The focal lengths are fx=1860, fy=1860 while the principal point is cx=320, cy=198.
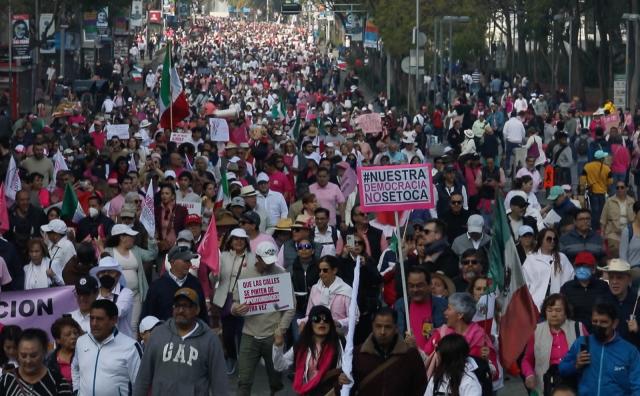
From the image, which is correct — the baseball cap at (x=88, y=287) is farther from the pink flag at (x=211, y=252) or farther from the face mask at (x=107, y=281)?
the pink flag at (x=211, y=252)

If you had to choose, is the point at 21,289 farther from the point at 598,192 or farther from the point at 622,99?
the point at 622,99

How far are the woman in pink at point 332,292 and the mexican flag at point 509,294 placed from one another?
1061 mm

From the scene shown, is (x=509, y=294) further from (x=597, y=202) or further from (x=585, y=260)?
(x=597, y=202)

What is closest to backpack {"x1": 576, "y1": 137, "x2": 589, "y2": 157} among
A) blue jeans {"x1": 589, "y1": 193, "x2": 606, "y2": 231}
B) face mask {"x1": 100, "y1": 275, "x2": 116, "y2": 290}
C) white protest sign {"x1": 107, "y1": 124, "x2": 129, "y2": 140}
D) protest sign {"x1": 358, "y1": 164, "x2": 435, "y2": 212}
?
blue jeans {"x1": 589, "y1": 193, "x2": 606, "y2": 231}

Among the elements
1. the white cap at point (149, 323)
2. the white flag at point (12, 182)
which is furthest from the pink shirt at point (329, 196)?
the white cap at point (149, 323)

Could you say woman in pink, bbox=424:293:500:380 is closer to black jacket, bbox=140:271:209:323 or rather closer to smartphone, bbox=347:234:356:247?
black jacket, bbox=140:271:209:323

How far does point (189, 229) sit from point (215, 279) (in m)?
1.85

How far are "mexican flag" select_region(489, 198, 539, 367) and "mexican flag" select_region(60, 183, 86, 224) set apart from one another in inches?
259

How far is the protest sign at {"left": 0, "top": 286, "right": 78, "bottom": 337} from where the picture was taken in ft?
41.4

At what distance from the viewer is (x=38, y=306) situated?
12.7 m

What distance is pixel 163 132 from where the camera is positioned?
29719 mm

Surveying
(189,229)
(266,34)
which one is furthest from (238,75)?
(266,34)

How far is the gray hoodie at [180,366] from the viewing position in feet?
31.7

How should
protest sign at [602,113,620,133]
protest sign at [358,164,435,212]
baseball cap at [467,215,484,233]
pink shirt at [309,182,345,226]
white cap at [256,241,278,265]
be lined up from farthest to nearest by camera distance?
protest sign at [602,113,620,133] → pink shirt at [309,182,345,226] → baseball cap at [467,215,484,233] → white cap at [256,241,278,265] → protest sign at [358,164,435,212]
